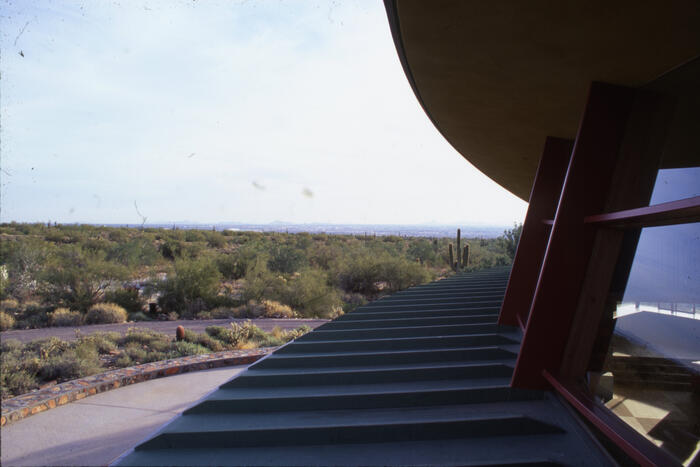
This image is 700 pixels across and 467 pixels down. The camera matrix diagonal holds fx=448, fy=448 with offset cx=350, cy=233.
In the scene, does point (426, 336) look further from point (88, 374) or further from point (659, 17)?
point (88, 374)

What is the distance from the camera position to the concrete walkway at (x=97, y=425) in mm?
6281

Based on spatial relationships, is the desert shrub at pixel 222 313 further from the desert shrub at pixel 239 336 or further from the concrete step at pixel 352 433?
the concrete step at pixel 352 433

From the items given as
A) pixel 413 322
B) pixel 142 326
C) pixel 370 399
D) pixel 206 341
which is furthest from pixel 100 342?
pixel 370 399

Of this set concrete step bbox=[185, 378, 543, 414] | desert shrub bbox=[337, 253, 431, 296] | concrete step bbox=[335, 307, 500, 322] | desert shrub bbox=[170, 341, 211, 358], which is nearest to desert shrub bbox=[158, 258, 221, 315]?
desert shrub bbox=[170, 341, 211, 358]

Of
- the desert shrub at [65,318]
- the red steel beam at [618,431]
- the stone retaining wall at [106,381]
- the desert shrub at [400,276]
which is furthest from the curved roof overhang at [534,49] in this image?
the desert shrub at [400,276]

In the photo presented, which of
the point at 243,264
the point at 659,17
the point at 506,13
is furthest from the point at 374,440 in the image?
the point at 243,264

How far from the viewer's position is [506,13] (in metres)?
2.06

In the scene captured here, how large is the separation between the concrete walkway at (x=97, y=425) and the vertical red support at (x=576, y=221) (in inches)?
179

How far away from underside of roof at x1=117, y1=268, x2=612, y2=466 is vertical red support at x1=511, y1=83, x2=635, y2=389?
0.36 m

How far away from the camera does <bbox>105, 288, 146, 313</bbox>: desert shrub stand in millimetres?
19625

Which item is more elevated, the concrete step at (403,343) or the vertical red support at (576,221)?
the vertical red support at (576,221)

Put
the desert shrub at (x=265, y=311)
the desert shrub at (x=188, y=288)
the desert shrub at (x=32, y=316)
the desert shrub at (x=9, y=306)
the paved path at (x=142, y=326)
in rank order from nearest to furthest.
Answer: the paved path at (x=142, y=326) < the desert shrub at (x=32, y=316) < the desert shrub at (x=9, y=306) < the desert shrub at (x=265, y=311) < the desert shrub at (x=188, y=288)

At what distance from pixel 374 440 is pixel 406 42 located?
221cm

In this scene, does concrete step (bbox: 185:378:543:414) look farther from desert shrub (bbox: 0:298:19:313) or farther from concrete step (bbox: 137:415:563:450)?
desert shrub (bbox: 0:298:19:313)
